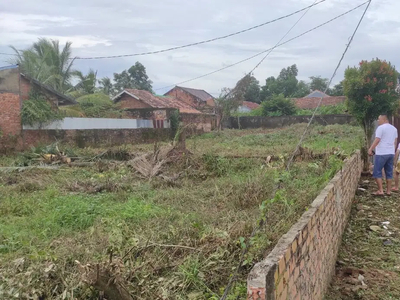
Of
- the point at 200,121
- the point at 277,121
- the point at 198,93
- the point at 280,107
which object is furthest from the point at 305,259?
the point at 198,93

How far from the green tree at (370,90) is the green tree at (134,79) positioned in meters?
36.1

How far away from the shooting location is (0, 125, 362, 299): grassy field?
262 centimetres

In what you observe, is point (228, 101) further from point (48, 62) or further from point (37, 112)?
point (37, 112)

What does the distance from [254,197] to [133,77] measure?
140ft

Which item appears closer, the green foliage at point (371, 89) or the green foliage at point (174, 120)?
the green foliage at point (371, 89)

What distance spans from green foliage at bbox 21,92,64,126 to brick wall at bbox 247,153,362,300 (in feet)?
42.0

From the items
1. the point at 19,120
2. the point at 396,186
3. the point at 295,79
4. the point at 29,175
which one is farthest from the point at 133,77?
the point at 396,186

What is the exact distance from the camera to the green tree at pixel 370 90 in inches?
395

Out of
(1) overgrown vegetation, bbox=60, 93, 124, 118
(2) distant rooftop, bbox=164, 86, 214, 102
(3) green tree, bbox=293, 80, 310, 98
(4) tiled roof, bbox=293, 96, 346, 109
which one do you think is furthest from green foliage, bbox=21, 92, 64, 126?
(3) green tree, bbox=293, 80, 310, 98

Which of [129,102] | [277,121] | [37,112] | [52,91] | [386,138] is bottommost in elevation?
[386,138]

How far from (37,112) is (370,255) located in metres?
13.5

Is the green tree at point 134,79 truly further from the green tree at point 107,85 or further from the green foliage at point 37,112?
the green foliage at point 37,112

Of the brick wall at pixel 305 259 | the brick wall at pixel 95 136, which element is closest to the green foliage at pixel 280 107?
the brick wall at pixel 95 136

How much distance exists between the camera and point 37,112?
14.8 metres
